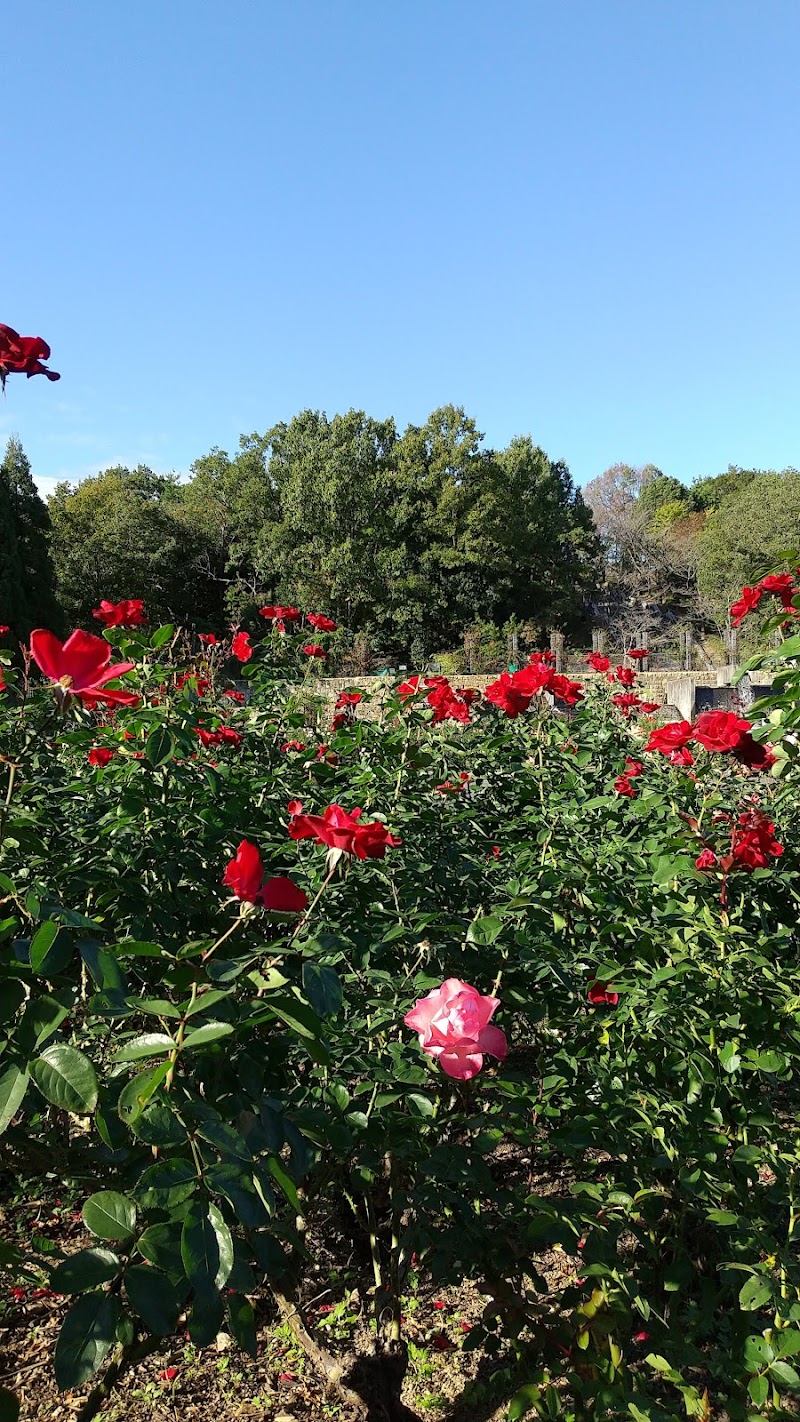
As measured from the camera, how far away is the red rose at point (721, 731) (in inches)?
61.6

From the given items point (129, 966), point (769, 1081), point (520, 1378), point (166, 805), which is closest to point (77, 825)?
point (166, 805)

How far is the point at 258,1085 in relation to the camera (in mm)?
782

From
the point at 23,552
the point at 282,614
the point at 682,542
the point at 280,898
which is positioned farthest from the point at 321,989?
the point at 682,542

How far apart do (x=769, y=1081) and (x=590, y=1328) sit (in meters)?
0.76

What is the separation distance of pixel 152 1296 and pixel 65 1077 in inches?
6.3

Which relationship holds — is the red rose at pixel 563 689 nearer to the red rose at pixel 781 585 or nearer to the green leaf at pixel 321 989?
the red rose at pixel 781 585

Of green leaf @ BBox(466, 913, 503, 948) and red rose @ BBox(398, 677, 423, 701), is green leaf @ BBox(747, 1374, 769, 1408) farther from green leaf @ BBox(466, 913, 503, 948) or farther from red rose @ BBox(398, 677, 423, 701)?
red rose @ BBox(398, 677, 423, 701)

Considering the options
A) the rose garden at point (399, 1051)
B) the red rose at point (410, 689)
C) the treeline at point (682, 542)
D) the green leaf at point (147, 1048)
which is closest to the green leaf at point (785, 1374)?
the rose garden at point (399, 1051)

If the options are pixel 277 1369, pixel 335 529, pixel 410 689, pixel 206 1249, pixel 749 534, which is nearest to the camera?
pixel 206 1249

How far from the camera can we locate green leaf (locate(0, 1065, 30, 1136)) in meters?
0.63

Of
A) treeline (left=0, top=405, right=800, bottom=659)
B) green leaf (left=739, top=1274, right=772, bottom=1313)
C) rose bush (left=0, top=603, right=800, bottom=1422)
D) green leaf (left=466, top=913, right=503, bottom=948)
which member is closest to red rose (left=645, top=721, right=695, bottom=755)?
rose bush (left=0, top=603, right=800, bottom=1422)

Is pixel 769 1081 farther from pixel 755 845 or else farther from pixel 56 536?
pixel 56 536

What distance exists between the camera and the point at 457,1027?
86 cm

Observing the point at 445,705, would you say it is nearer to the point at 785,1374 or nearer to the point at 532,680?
the point at 532,680
